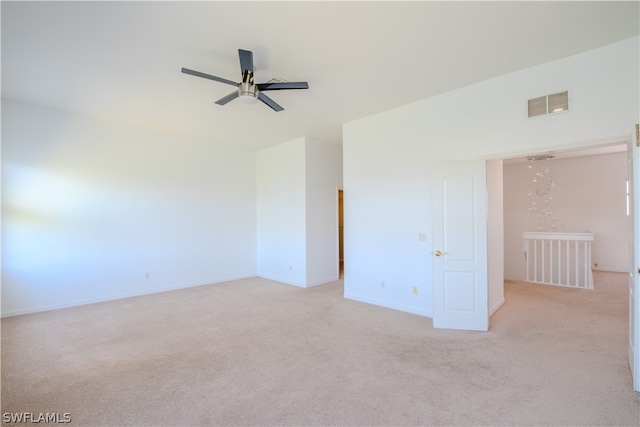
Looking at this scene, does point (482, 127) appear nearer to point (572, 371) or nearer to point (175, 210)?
point (572, 371)

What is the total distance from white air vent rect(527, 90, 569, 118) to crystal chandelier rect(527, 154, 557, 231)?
5.13 metres

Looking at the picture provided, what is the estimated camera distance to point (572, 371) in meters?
2.69

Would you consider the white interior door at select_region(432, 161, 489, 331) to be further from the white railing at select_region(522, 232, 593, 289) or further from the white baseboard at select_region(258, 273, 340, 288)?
the white railing at select_region(522, 232, 593, 289)

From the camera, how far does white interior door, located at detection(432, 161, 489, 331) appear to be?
145 inches

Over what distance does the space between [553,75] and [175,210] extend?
6.31 metres

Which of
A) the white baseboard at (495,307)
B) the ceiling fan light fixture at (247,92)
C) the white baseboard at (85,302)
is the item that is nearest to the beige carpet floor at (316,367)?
the white baseboard at (495,307)

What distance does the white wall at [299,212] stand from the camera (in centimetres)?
620

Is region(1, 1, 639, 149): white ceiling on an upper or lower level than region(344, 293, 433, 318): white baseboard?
upper

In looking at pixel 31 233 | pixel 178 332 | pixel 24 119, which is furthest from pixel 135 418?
pixel 24 119

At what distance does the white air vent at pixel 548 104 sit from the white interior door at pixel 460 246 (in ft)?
2.48

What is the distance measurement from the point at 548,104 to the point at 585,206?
6071mm

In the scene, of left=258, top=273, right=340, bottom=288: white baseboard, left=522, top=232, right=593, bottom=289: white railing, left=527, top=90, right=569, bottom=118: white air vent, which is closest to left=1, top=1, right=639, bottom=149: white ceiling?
left=527, top=90, right=569, bottom=118: white air vent

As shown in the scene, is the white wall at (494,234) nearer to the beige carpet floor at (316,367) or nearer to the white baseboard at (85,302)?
the beige carpet floor at (316,367)

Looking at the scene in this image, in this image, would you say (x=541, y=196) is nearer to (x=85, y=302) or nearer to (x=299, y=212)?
(x=299, y=212)
